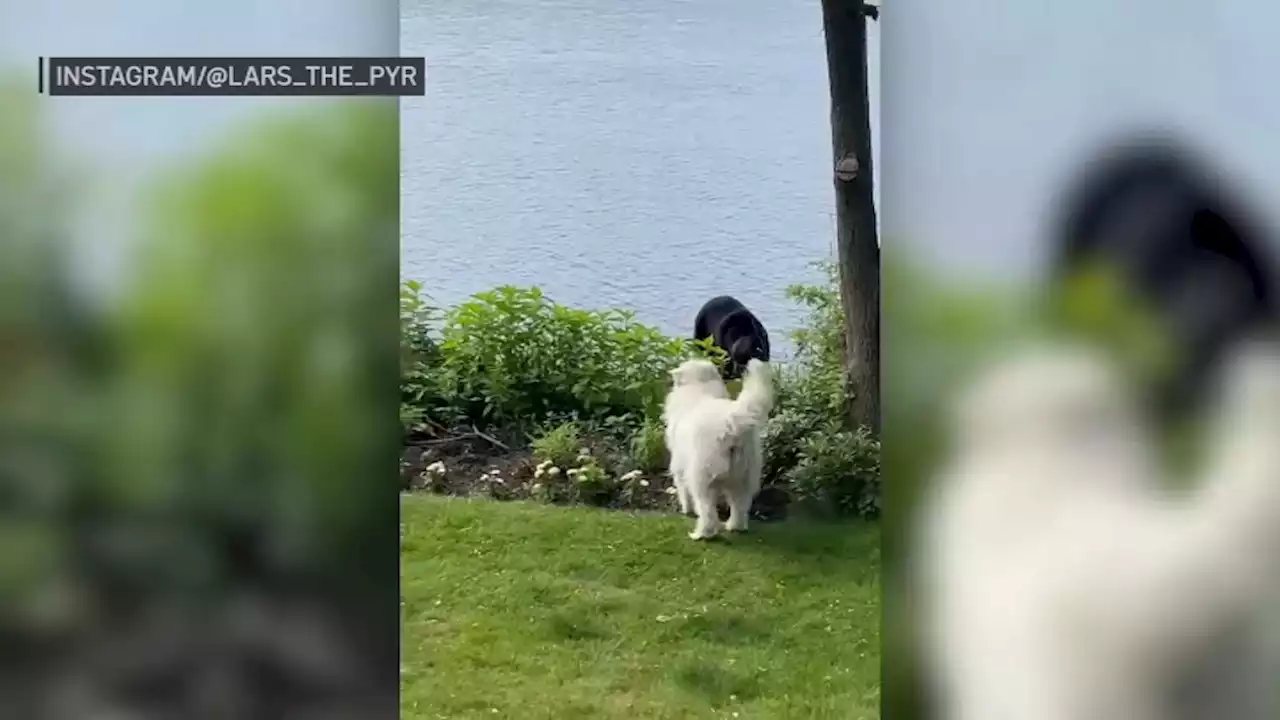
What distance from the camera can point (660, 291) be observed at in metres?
2.09

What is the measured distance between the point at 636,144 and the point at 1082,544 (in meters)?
0.98

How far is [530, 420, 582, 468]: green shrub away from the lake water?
273 mm

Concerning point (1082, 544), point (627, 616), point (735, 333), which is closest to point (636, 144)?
point (735, 333)

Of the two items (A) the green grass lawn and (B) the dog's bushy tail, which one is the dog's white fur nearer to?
(A) the green grass lawn

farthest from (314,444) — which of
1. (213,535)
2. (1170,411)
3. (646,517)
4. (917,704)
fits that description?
(1170,411)

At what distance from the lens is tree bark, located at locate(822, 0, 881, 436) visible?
6.66 feet

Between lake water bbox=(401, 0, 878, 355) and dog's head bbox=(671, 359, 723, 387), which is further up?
lake water bbox=(401, 0, 878, 355)

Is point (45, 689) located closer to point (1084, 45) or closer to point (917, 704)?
point (917, 704)

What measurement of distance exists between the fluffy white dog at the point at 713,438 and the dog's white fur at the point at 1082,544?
319 mm

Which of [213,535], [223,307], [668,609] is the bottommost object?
[668,609]

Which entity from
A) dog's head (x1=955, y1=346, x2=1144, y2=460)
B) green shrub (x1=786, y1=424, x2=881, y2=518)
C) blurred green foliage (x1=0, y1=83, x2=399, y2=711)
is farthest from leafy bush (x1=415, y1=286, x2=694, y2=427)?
dog's head (x1=955, y1=346, x2=1144, y2=460)

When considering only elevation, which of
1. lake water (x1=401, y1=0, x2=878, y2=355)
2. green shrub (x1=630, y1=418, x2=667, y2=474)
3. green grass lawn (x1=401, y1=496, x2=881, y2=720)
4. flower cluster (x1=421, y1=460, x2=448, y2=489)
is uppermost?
lake water (x1=401, y1=0, x2=878, y2=355)

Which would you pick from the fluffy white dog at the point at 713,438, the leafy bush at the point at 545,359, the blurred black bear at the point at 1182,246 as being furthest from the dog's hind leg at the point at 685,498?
the blurred black bear at the point at 1182,246

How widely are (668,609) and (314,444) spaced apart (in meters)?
0.67
